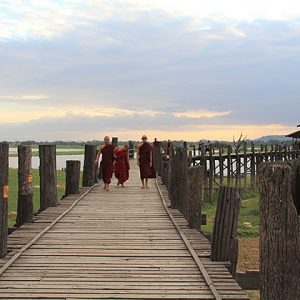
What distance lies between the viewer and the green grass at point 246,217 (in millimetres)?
16172

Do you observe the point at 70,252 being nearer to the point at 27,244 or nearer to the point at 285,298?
the point at 27,244

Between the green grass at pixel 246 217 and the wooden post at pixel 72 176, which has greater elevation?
the wooden post at pixel 72 176

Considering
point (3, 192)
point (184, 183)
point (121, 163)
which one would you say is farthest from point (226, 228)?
point (121, 163)

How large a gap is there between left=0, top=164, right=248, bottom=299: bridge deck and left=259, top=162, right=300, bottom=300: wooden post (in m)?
0.87

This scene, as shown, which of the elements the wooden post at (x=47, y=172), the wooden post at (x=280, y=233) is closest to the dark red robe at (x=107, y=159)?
the wooden post at (x=47, y=172)

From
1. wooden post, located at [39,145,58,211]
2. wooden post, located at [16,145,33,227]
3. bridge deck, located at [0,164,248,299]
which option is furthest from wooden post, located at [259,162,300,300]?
wooden post, located at [39,145,58,211]

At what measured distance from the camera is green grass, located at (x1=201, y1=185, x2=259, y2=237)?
16.2m

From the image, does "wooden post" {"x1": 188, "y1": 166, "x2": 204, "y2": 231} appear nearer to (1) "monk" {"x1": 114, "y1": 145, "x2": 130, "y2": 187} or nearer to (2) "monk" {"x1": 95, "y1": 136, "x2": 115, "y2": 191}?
(2) "monk" {"x1": 95, "y1": 136, "x2": 115, "y2": 191}

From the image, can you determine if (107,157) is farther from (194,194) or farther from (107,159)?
(194,194)

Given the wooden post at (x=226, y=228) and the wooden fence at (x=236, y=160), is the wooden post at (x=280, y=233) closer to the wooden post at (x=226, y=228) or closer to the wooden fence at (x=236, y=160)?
the wooden post at (x=226, y=228)

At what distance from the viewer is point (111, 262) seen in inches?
231

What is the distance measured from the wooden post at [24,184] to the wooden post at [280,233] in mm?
5753

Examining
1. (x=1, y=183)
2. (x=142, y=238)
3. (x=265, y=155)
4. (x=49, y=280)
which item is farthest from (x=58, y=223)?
(x=265, y=155)

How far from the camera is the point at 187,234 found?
7.52m
